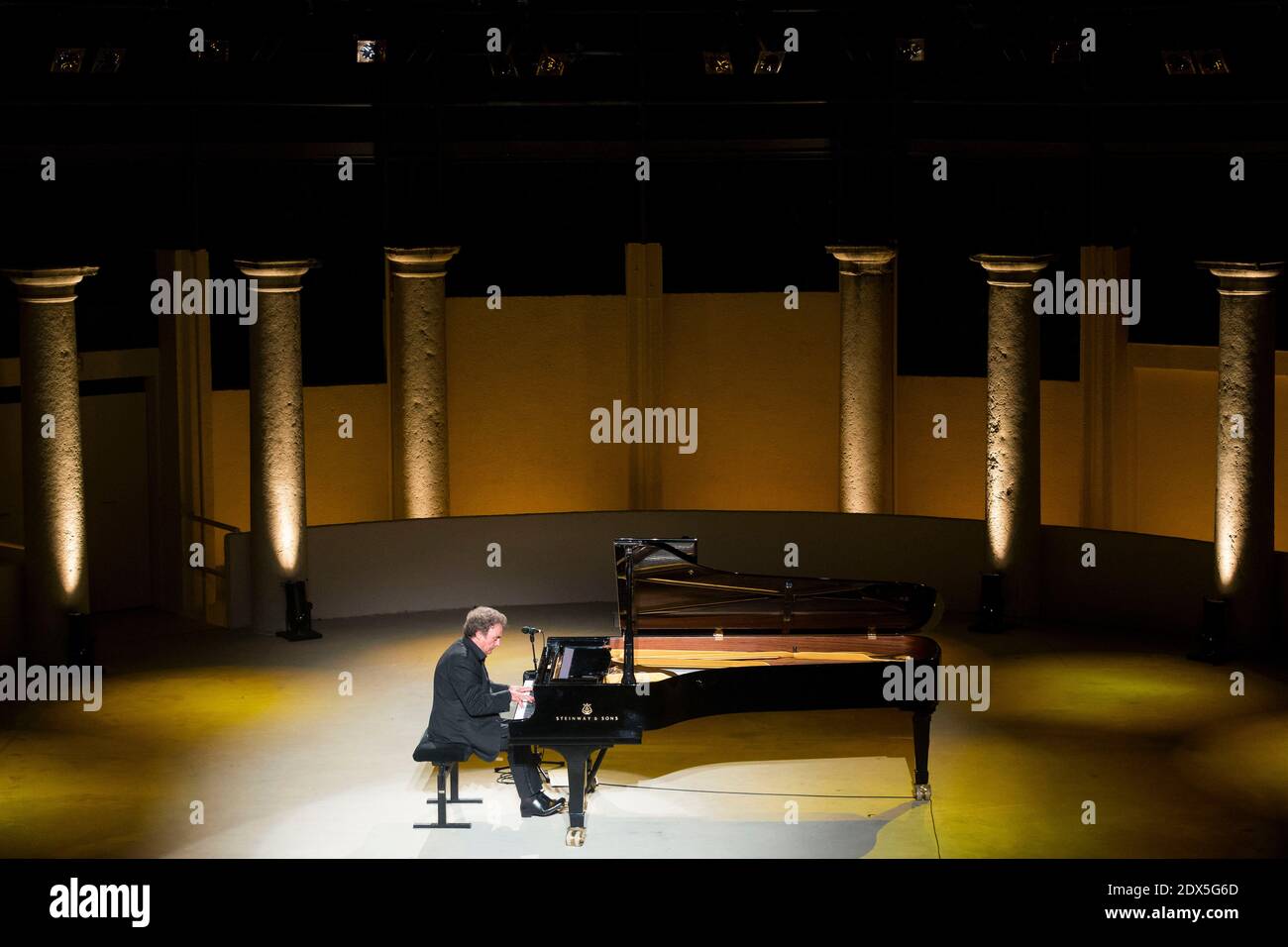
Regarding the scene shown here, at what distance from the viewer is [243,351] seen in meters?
16.4

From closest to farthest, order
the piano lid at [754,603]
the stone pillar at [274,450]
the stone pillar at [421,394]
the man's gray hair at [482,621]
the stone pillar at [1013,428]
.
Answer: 1. the man's gray hair at [482,621]
2. the piano lid at [754,603]
3. the stone pillar at [274,450]
4. the stone pillar at [1013,428]
5. the stone pillar at [421,394]

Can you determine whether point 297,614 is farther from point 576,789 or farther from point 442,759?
point 576,789

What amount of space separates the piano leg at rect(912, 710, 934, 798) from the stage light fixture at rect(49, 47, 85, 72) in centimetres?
817

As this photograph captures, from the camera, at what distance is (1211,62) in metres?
13.8

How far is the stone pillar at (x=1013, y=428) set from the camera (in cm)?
1495

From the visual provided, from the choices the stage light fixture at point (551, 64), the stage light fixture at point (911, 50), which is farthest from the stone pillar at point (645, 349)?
the stage light fixture at point (911, 50)

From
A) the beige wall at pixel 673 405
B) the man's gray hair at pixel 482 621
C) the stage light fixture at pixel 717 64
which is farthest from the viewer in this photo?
the beige wall at pixel 673 405

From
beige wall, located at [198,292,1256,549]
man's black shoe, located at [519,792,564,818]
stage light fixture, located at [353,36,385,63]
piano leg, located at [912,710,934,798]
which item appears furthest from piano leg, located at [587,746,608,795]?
beige wall, located at [198,292,1256,549]

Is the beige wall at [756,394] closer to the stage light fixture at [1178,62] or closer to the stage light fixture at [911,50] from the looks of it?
the stage light fixture at [911,50]

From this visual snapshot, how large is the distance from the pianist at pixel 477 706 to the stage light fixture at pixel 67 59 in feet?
21.5

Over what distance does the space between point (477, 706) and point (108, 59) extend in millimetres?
6946

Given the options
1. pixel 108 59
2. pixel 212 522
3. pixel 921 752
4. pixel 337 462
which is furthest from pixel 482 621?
pixel 337 462

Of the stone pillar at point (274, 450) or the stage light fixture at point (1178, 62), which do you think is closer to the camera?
the stage light fixture at point (1178, 62)
